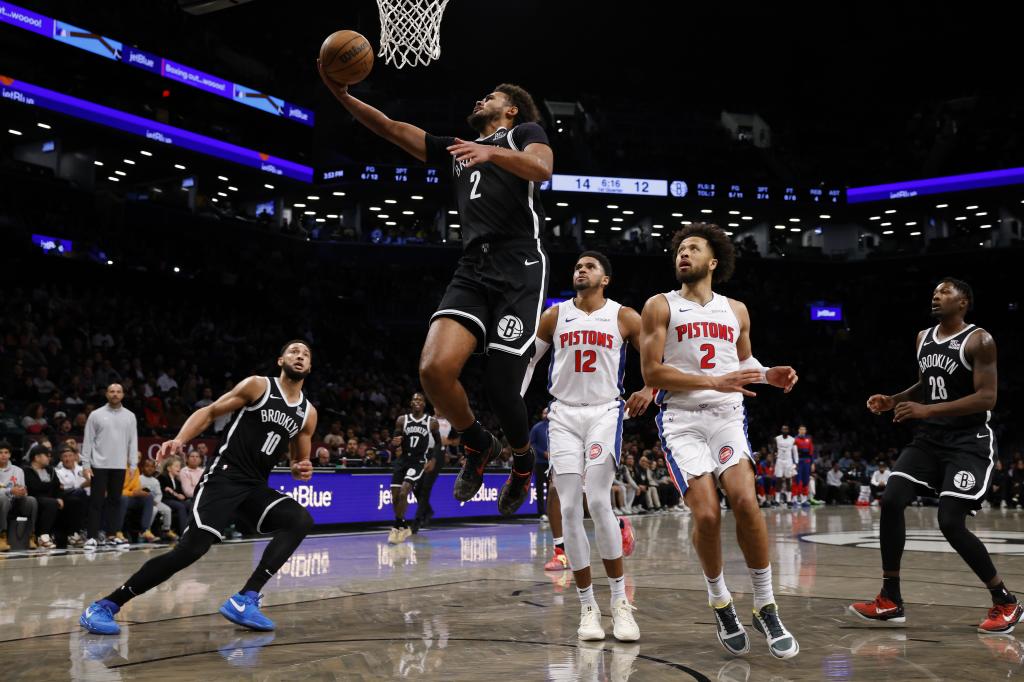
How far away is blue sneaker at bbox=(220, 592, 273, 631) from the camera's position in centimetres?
566

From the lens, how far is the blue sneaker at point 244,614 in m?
5.66

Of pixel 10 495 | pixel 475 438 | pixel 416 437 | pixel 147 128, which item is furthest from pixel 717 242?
pixel 147 128

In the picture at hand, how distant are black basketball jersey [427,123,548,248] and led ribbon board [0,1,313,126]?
79.9 ft

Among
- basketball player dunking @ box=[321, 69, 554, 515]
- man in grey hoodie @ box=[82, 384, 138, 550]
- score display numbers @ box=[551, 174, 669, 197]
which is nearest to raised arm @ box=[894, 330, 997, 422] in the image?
basketball player dunking @ box=[321, 69, 554, 515]

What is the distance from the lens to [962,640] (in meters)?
5.28

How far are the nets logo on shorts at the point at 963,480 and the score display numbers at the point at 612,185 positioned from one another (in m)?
30.3

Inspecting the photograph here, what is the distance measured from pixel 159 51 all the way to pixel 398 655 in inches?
1098

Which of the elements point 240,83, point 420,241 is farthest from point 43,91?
point 420,241

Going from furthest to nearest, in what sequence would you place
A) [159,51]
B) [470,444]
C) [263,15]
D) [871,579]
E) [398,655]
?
[263,15], [159,51], [871,579], [470,444], [398,655]

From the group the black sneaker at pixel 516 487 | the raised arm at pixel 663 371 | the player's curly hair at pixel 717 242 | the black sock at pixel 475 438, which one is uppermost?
the player's curly hair at pixel 717 242

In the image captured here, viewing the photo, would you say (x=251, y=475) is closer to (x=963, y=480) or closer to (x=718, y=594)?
(x=718, y=594)

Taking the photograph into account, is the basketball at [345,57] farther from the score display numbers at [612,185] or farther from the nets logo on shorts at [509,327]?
the score display numbers at [612,185]

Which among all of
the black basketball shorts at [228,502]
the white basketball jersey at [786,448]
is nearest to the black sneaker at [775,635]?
the black basketball shorts at [228,502]

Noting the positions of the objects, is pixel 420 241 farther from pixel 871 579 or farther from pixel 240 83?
pixel 871 579
